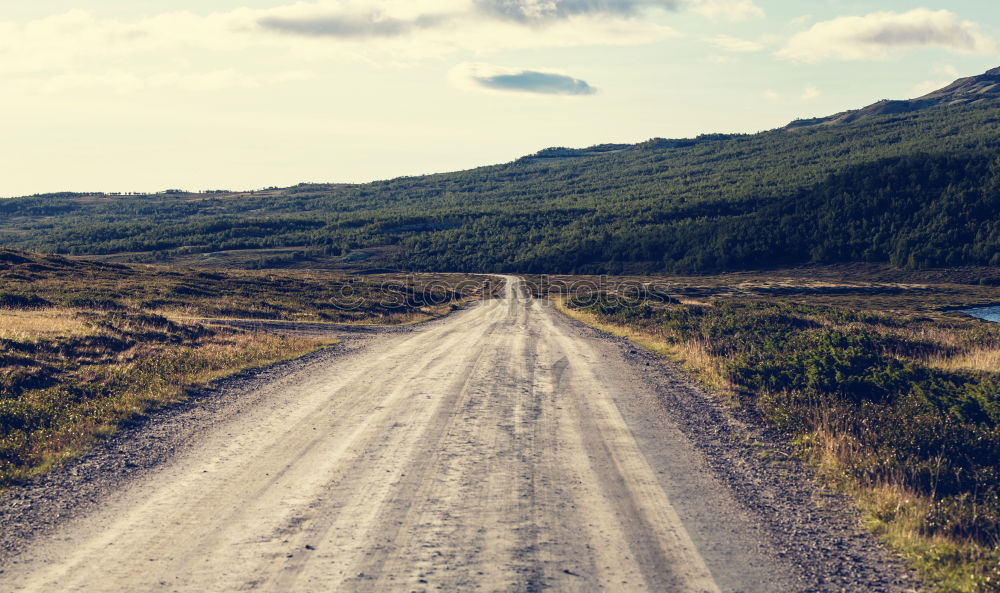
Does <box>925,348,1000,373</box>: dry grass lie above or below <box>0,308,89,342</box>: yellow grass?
below

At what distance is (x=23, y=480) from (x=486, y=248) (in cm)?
14491

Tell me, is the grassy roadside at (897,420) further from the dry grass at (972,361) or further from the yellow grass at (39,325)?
the yellow grass at (39,325)

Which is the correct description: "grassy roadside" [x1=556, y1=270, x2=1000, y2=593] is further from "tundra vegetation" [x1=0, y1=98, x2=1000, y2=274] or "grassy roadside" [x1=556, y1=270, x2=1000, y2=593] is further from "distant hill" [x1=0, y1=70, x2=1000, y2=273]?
"distant hill" [x1=0, y1=70, x2=1000, y2=273]

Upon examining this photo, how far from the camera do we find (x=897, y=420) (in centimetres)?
1209

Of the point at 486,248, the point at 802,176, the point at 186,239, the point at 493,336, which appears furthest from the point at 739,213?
the point at 493,336

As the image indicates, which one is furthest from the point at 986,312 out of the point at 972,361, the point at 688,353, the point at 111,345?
the point at 111,345

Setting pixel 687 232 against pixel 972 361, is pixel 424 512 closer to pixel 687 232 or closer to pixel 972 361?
pixel 972 361

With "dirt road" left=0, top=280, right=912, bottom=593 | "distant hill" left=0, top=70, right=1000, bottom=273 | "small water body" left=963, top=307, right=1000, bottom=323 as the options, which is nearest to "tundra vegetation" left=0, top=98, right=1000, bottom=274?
"distant hill" left=0, top=70, right=1000, bottom=273

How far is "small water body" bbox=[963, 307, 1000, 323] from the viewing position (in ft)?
209

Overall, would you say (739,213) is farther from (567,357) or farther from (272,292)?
(567,357)

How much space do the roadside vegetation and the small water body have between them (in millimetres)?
50983

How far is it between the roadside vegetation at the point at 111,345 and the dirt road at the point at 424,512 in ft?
7.63

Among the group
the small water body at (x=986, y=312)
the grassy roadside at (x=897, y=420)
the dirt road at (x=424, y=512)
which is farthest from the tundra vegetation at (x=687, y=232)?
the dirt road at (x=424, y=512)

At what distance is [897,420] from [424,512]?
8.89m
